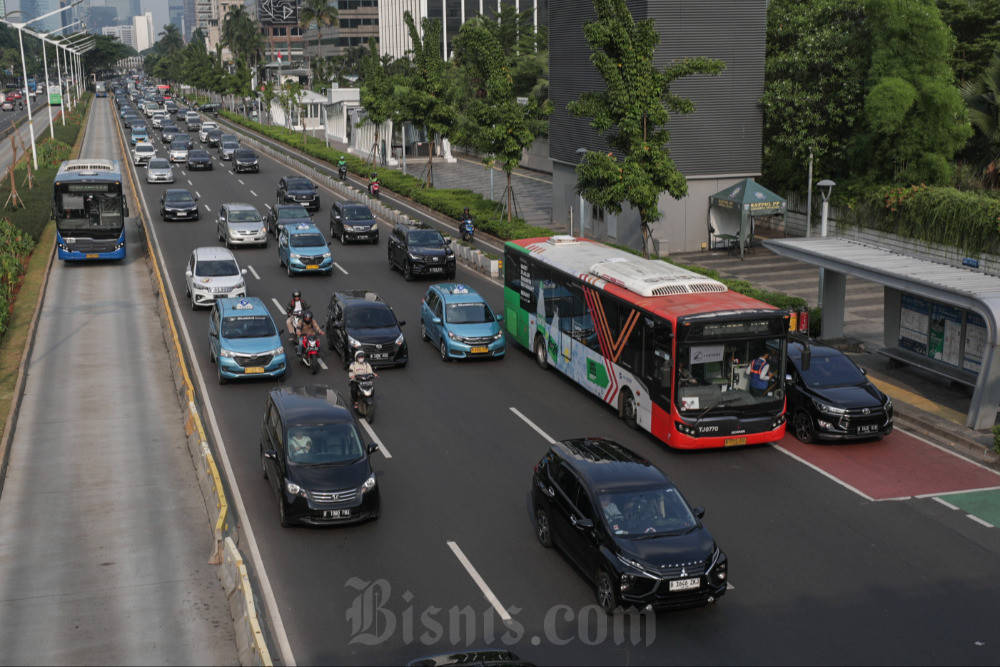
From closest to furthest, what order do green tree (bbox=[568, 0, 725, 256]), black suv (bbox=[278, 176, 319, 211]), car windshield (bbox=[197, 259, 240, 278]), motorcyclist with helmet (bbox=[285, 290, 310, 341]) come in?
motorcyclist with helmet (bbox=[285, 290, 310, 341]) → car windshield (bbox=[197, 259, 240, 278]) → green tree (bbox=[568, 0, 725, 256]) → black suv (bbox=[278, 176, 319, 211])

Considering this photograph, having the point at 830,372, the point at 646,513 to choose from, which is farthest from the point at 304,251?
the point at 646,513

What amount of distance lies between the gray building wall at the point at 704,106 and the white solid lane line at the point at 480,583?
28175 mm

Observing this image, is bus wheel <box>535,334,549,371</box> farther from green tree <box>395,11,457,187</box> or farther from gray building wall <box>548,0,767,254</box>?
green tree <box>395,11,457,187</box>

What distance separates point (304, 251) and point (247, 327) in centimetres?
1255

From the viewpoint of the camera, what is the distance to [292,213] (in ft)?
145

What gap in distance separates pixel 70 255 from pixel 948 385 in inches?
1254

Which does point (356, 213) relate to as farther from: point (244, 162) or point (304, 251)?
point (244, 162)

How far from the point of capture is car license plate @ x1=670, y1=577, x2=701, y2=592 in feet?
43.9

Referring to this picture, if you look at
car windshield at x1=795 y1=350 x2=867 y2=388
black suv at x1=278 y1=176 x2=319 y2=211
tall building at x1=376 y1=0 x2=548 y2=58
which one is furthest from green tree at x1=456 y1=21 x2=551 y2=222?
tall building at x1=376 y1=0 x2=548 y2=58

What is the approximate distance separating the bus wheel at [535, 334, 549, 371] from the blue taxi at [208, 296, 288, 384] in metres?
6.52

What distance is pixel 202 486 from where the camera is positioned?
18.6 metres

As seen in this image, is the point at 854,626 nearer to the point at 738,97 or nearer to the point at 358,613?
the point at 358,613

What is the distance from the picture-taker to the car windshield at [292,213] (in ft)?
144

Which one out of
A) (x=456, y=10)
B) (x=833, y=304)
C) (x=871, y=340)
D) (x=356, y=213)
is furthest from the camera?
(x=456, y=10)
